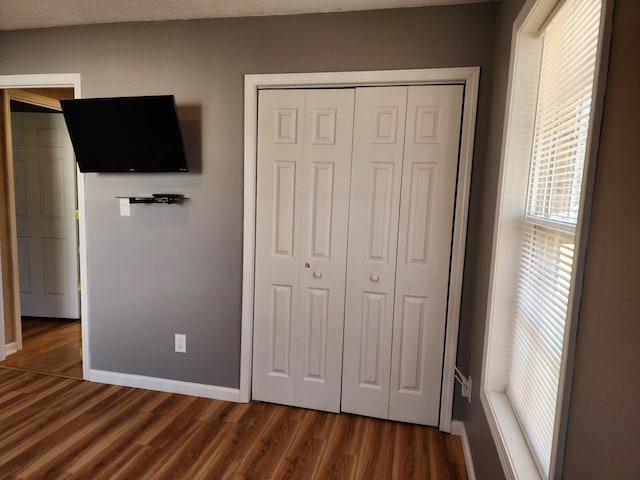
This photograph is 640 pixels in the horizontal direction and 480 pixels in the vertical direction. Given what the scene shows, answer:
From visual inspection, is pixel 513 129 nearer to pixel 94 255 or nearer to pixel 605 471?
pixel 605 471

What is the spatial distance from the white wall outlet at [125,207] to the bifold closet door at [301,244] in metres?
0.90

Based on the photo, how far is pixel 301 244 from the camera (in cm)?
228

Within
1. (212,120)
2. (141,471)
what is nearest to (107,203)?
(212,120)

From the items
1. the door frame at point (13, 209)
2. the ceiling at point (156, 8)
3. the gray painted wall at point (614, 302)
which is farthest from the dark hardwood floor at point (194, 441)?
the ceiling at point (156, 8)

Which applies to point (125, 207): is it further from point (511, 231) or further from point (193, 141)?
point (511, 231)

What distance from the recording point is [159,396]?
2.48 meters

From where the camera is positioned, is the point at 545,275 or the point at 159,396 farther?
the point at 159,396

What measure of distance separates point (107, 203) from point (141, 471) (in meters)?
1.64

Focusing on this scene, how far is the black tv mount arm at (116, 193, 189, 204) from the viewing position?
2324mm

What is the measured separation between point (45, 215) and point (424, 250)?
12.3 feet

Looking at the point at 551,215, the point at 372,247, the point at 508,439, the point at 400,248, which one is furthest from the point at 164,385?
the point at 551,215

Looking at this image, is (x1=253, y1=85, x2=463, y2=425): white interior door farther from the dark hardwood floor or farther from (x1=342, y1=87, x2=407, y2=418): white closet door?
the dark hardwood floor

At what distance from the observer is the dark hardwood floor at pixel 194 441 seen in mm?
1831

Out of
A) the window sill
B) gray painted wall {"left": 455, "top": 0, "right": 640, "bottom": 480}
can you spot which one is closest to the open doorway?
the window sill
